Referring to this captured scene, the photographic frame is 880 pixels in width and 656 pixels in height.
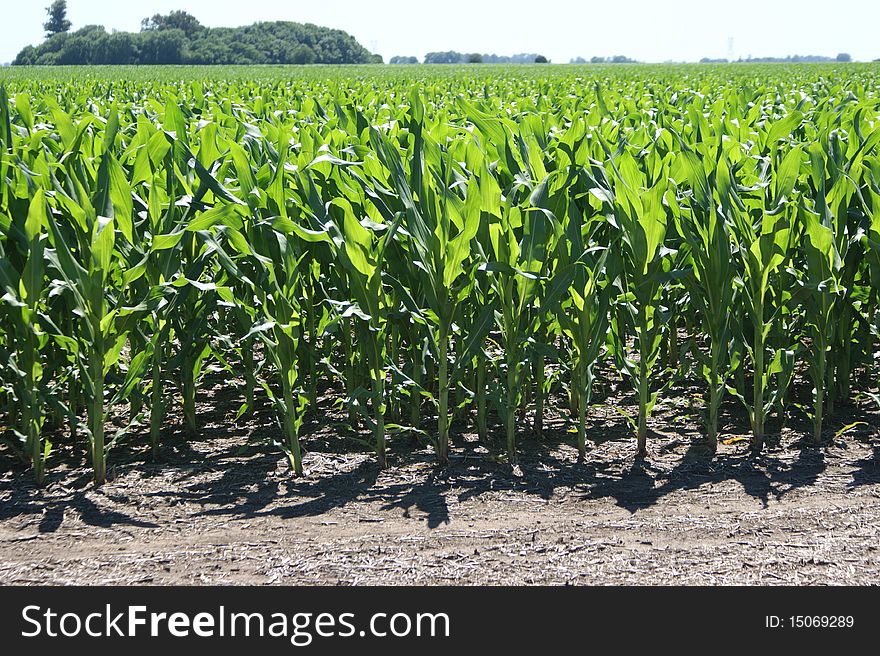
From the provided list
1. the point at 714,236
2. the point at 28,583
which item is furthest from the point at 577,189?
the point at 28,583

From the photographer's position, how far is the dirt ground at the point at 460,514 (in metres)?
2.80

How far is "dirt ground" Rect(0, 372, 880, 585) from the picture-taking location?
2803mm

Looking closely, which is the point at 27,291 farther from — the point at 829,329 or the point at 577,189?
the point at 829,329

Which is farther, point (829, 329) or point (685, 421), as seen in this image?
point (685, 421)

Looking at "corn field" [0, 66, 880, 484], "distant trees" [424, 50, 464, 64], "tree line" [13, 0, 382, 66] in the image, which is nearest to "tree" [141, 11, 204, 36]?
"tree line" [13, 0, 382, 66]

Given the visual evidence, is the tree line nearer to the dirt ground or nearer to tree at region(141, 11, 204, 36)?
tree at region(141, 11, 204, 36)

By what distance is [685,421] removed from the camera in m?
4.05

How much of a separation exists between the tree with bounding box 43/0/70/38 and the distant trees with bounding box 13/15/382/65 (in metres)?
26.8

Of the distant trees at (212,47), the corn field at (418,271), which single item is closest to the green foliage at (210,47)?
the distant trees at (212,47)

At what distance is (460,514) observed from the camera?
3.18 meters

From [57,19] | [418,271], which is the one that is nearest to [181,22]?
[57,19]

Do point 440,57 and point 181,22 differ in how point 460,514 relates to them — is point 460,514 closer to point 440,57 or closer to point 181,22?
point 181,22

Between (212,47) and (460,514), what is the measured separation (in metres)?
84.5

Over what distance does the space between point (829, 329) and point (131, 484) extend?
2888 mm
